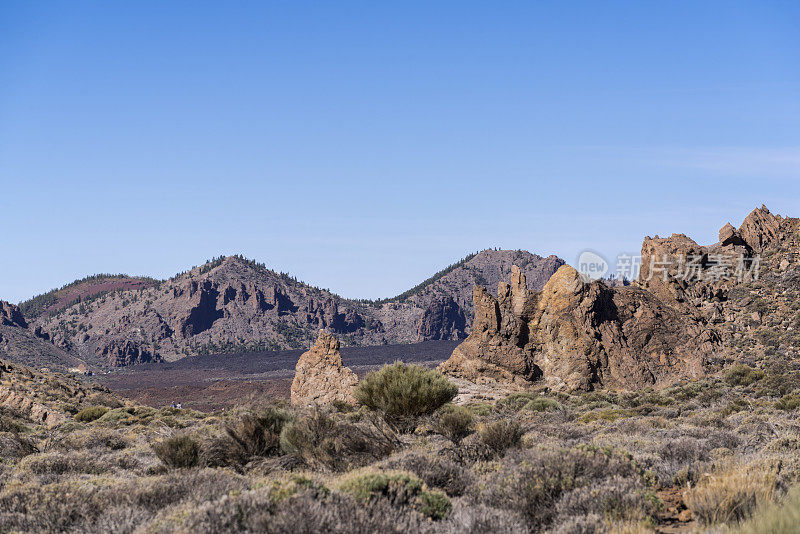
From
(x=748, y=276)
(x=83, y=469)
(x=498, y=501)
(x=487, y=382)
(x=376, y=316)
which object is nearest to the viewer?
(x=498, y=501)

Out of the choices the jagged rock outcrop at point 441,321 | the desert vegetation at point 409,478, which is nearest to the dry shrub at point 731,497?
the desert vegetation at point 409,478

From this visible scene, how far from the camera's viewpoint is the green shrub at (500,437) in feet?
39.7

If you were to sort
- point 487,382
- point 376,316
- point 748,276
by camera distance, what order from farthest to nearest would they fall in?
point 376,316
point 748,276
point 487,382

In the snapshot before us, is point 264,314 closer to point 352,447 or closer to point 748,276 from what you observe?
point 748,276

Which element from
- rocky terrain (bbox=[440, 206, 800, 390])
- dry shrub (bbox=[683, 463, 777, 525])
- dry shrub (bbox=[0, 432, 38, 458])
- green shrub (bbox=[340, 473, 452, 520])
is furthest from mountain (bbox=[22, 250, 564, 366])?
dry shrub (bbox=[683, 463, 777, 525])

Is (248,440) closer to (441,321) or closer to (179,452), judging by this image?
(179,452)

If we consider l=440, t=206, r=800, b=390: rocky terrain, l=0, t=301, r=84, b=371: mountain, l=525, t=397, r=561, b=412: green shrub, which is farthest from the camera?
l=0, t=301, r=84, b=371: mountain

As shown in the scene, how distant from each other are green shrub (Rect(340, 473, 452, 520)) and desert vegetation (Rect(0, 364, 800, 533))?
2cm

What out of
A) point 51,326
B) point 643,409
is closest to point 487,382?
point 643,409

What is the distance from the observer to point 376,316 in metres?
176

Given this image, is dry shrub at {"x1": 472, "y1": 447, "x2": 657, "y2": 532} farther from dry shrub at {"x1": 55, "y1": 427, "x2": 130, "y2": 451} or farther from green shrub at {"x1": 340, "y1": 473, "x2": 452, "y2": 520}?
dry shrub at {"x1": 55, "y1": 427, "x2": 130, "y2": 451}

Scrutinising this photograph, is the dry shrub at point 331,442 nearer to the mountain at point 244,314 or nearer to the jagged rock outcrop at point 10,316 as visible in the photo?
the mountain at point 244,314

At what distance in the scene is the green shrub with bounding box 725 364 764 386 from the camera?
1149 inches

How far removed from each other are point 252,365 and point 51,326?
7034 cm
